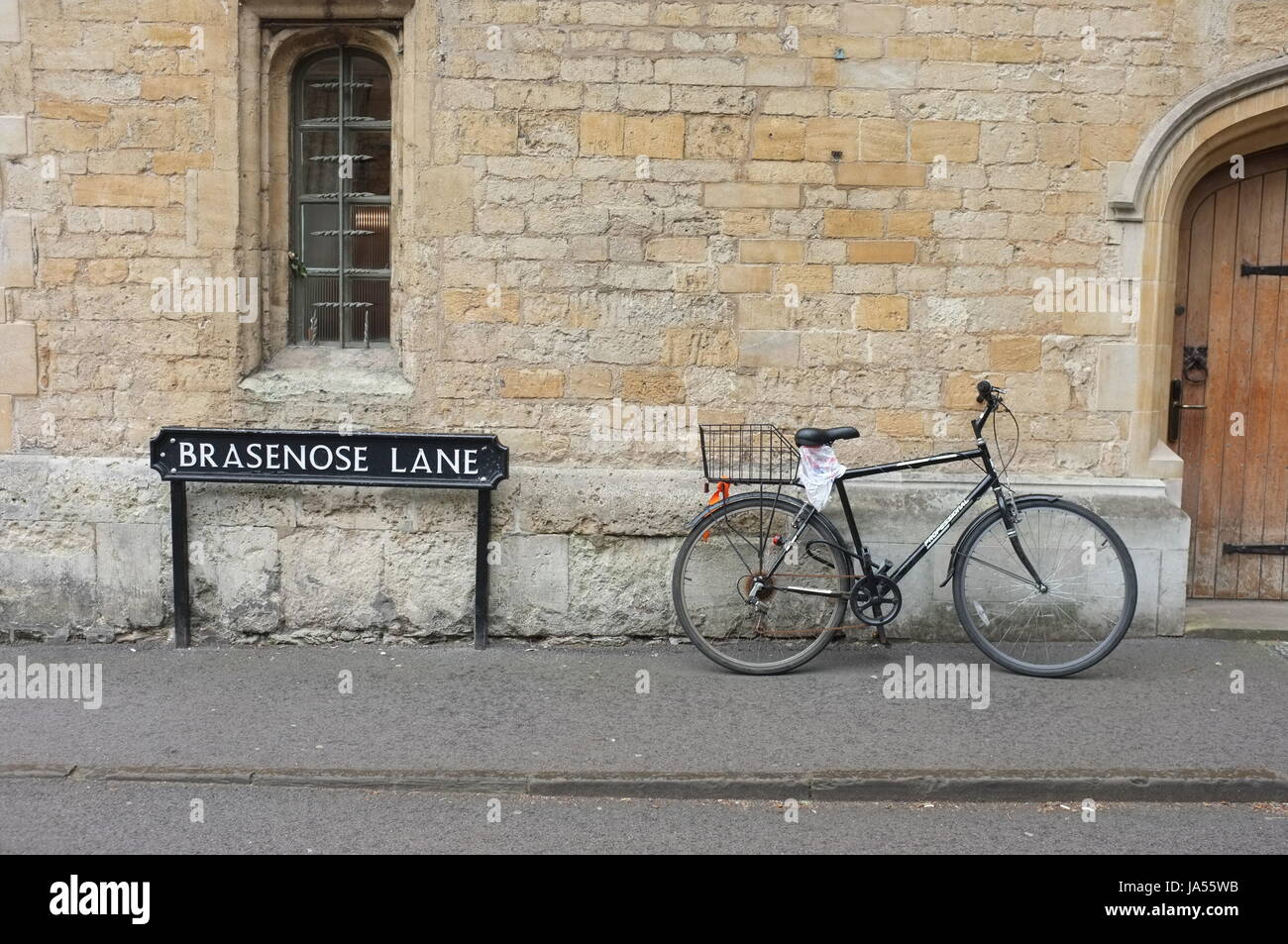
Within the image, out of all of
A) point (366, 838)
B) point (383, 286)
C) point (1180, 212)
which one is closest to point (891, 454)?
point (1180, 212)

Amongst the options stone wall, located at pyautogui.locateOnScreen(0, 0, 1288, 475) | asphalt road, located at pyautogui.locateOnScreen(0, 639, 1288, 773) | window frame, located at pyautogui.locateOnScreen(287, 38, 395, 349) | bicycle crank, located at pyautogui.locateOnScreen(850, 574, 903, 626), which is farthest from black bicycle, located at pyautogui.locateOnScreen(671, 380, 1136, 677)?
window frame, located at pyautogui.locateOnScreen(287, 38, 395, 349)

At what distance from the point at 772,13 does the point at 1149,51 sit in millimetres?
1908

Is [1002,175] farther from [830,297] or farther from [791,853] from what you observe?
[791,853]

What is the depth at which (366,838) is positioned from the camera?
193 inches

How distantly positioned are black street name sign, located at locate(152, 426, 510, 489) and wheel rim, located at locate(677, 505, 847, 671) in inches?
44.5

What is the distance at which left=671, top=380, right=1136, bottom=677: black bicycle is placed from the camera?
21.9 feet

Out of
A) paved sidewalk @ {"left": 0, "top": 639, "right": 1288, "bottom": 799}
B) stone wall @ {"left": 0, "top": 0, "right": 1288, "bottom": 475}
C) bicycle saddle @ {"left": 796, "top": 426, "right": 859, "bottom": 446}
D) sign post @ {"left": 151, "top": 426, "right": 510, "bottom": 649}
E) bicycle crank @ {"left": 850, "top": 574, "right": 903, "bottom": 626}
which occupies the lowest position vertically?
paved sidewalk @ {"left": 0, "top": 639, "right": 1288, "bottom": 799}

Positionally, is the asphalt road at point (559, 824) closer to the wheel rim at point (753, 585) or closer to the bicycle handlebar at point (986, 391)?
the wheel rim at point (753, 585)

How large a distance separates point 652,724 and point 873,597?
4.47 feet

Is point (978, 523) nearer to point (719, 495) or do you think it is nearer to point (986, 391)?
point (986, 391)

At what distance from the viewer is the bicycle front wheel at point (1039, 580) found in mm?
6652

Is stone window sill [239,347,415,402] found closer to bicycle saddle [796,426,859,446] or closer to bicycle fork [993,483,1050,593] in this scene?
bicycle saddle [796,426,859,446]

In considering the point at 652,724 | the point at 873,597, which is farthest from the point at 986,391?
the point at 652,724

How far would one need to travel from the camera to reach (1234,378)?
25.3ft
